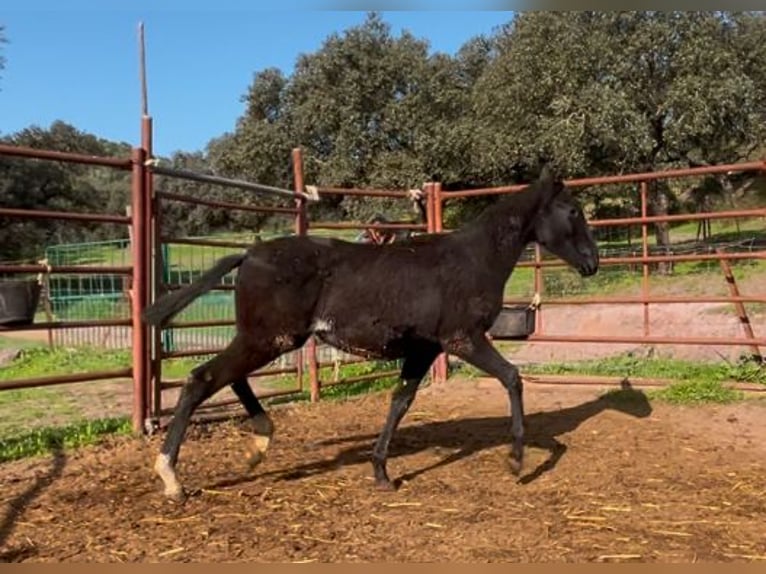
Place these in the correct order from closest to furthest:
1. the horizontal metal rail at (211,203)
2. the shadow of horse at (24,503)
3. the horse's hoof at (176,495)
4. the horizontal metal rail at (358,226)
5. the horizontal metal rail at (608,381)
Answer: the shadow of horse at (24,503), the horse's hoof at (176,495), the horizontal metal rail at (211,203), the horizontal metal rail at (608,381), the horizontal metal rail at (358,226)

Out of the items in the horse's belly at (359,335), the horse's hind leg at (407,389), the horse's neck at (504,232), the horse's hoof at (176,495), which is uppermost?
the horse's neck at (504,232)

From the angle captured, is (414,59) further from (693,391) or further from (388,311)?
(388,311)

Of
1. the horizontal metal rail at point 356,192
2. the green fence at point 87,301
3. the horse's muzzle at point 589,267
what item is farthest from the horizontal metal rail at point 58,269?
the green fence at point 87,301

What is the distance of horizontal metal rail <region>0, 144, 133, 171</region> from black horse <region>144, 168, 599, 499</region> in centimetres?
135

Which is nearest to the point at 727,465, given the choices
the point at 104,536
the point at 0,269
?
the point at 104,536

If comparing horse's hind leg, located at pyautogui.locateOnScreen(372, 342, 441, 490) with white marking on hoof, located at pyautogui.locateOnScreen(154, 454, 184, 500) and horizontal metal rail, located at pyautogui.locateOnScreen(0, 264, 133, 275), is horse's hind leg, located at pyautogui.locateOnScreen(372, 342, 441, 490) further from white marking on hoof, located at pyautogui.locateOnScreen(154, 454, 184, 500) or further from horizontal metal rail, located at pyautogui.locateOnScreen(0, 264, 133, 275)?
horizontal metal rail, located at pyautogui.locateOnScreen(0, 264, 133, 275)

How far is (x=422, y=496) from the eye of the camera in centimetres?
432

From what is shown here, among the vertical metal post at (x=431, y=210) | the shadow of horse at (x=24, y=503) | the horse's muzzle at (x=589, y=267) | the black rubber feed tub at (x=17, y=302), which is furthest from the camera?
the vertical metal post at (x=431, y=210)

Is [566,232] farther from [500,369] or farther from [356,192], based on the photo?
[356,192]

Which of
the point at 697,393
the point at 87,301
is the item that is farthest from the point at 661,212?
the point at 697,393

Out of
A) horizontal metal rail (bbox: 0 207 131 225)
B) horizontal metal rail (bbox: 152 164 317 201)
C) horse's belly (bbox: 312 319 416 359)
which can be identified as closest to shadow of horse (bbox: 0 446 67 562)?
horizontal metal rail (bbox: 0 207 131 225)

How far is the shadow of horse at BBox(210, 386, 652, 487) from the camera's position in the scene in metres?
4.94

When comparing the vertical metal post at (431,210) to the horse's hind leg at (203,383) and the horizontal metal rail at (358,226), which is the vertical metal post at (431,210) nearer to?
the horizontal metal rail at (358,226)

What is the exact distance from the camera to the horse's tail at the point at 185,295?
4.52 m
